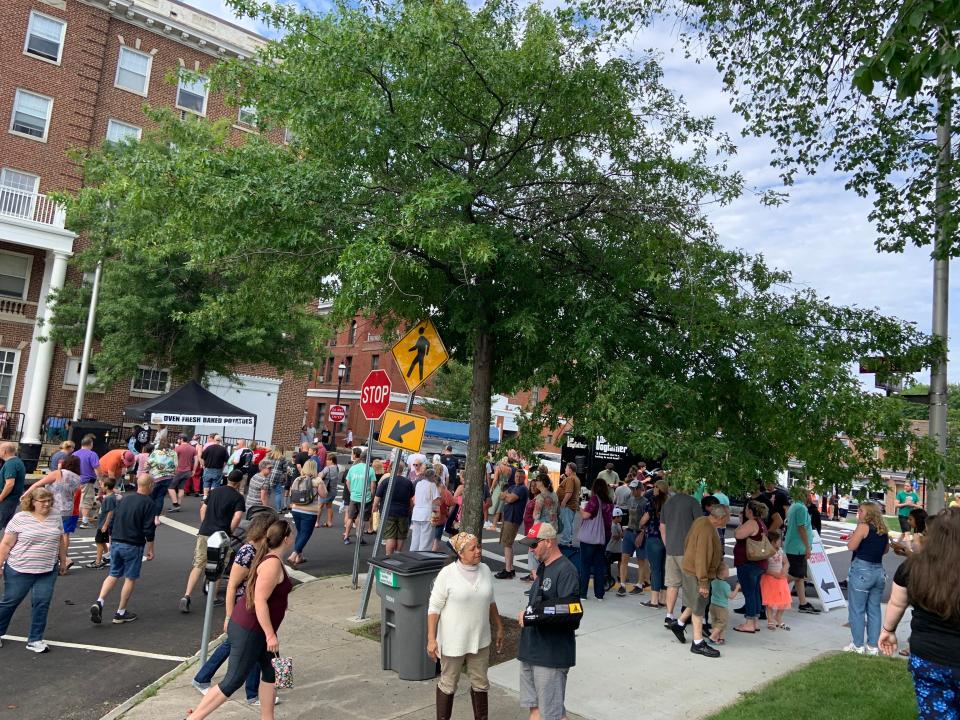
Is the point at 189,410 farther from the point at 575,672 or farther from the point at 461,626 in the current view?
the point at 461,626

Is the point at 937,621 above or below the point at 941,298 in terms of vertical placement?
below

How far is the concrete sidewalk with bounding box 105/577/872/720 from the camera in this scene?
5660 mm

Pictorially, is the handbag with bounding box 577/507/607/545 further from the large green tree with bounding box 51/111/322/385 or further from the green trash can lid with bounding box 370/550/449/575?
the large green tree with bounding box 51/111/322/385

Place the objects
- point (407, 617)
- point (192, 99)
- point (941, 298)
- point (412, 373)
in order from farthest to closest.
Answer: point (192, 99), point (412, 373), point (941, 298), point (407, 617)

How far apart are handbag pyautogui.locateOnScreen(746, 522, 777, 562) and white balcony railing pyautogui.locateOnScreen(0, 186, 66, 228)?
24.6 metres

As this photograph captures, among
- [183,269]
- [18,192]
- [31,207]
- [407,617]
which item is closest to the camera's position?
[407,617]

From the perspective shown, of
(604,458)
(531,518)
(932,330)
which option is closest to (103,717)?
(531,518)

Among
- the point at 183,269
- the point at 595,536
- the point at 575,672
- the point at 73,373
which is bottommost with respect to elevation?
the point at 575,672

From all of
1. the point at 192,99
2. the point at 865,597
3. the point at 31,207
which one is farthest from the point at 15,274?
the point at 865,597

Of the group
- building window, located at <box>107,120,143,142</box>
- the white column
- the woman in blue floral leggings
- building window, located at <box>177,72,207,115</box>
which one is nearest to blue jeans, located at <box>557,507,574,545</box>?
the woman in blue floral leggings

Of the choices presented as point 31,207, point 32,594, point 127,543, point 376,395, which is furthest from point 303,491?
point 31,207

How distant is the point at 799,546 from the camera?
995 cm

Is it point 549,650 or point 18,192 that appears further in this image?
point 18,192

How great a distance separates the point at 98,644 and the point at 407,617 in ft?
11.2
